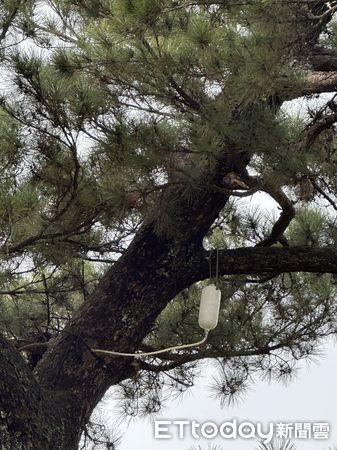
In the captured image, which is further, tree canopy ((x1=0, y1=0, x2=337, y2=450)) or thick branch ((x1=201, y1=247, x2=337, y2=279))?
thick branch ((x1=201, y1=247, x2=337, y2=279))

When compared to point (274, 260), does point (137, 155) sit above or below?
above

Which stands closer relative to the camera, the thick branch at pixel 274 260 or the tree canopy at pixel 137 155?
the tree canopy at pixel 137 155

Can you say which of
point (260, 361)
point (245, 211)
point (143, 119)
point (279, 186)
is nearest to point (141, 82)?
point (143, 119)

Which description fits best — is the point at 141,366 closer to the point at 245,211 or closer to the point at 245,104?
the point at 245,211

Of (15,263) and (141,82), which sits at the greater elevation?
(141,82)

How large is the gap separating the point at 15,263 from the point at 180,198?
525mm

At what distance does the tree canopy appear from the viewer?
205cm

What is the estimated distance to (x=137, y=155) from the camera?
2111 mm

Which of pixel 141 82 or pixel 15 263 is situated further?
pixel 15 263

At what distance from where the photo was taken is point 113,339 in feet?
7.64

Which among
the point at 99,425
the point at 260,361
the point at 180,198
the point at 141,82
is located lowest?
the point at 99,425

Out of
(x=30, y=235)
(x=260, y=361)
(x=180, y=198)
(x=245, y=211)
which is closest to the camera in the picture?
(x=30, y=235)

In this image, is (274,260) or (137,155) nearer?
(137,155)

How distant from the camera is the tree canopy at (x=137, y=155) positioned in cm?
205
